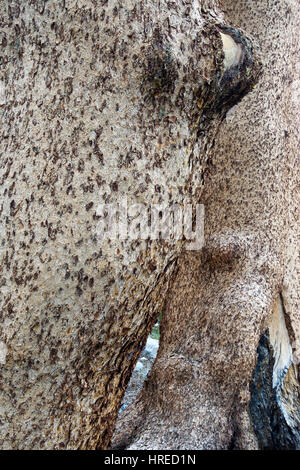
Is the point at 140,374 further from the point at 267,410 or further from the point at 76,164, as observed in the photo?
the point at 76,164

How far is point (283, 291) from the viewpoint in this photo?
2.41m

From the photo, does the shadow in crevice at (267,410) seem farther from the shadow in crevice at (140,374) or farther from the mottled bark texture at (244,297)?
the shadow in crevice at (140,374)

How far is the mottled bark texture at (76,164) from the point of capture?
1.37 m

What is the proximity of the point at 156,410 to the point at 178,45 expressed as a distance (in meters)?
1.54

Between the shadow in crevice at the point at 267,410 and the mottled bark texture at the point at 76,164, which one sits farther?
the shadow in crevice at the point at 267,410

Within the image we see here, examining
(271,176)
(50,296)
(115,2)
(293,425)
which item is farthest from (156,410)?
(115,2)

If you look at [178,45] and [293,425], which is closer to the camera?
[178,45]

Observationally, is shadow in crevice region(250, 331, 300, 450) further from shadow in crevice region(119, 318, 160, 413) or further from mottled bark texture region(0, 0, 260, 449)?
mottled bark texture region(0, 0, 260, 449)

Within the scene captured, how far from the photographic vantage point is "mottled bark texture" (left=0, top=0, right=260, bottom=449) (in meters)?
1.37

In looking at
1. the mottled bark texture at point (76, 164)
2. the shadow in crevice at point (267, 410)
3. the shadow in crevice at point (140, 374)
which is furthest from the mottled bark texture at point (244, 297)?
the mottled bark texture at point (76, 164)

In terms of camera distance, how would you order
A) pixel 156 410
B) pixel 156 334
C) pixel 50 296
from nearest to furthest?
pixel 50 296 → pixel 156 410 → pixel 156 334

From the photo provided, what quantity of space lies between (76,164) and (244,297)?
1.16m

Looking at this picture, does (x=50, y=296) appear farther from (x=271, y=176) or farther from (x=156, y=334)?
(x=156, y=334)

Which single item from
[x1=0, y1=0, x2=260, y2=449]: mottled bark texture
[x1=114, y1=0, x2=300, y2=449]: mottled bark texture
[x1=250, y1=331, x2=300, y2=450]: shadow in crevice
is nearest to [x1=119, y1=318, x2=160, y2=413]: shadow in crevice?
[x1=114, y1=0, x2=300, y2=449]: mottled bark texture
